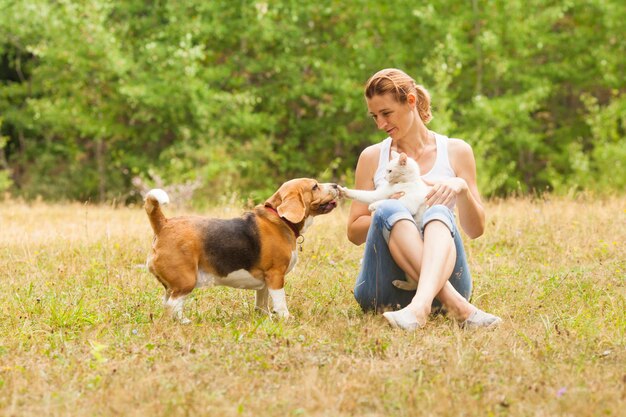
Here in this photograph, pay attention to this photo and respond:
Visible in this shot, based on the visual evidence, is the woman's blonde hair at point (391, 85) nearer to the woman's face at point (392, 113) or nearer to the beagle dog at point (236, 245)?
the woman's face at point (392, 113)

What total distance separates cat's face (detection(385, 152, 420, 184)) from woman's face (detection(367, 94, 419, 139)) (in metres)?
0.32

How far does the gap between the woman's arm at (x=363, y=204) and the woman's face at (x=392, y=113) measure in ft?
0.96

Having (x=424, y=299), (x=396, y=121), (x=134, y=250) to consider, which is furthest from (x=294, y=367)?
(x=134, y=250)

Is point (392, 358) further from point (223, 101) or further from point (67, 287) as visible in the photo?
point (223, 101)

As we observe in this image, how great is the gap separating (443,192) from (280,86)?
1636 cm

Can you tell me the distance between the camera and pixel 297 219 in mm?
5434

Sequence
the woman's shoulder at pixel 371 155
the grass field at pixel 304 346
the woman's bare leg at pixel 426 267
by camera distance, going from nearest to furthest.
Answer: the grass field at pixel 304 346, the woman's bare leg at pixel 426 267, the woman's shoulder at pixel 371 155

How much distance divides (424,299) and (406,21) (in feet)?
54.4

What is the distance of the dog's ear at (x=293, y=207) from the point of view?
214 inches

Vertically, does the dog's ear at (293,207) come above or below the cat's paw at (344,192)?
below

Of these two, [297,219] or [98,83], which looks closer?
[297,219]

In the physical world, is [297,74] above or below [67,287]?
above

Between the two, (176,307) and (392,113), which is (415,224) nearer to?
(392,113)

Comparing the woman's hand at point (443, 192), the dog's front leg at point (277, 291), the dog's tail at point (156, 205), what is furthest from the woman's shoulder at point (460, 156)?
the dog's tail at point (156, 205)
